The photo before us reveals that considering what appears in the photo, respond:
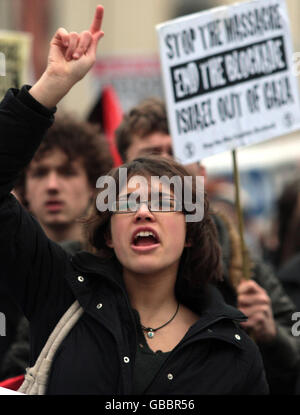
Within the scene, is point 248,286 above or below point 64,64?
below

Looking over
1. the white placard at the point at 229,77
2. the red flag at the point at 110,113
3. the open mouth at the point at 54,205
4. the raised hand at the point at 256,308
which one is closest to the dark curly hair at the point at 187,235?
the raised hand at the point at 256,308

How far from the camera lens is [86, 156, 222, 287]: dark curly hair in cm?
262

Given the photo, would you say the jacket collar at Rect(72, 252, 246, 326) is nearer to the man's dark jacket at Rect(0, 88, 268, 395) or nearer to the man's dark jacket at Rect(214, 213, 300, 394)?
the man's dark jacket at Rect(0, 88, 268, 395)

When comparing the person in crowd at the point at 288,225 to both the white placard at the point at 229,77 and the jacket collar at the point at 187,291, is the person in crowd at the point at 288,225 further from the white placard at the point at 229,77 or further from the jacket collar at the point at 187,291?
the jacket collar at the point at 187,291

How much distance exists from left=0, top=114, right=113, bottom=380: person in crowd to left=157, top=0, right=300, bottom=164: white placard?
52 centimetres

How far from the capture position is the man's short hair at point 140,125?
3557 millimetres

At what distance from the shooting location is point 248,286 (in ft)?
10.1

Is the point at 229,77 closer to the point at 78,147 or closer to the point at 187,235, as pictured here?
the point at 78,147

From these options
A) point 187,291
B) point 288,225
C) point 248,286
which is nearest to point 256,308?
point 248,286

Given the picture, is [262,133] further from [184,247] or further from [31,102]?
[31,102]

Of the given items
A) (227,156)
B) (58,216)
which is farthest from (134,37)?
(58,216)

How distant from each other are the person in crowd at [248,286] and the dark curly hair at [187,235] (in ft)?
1.26

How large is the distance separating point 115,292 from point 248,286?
743mm
